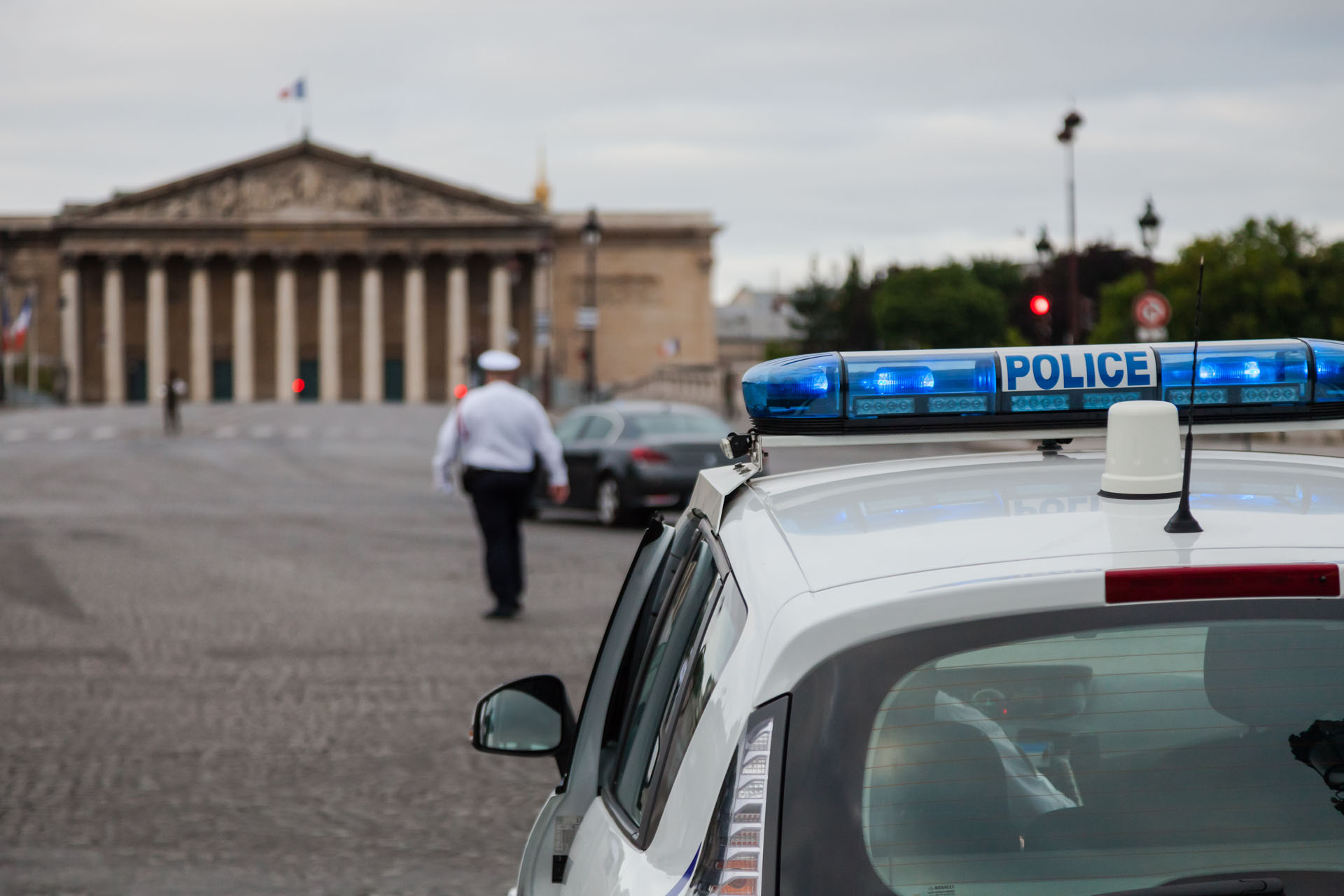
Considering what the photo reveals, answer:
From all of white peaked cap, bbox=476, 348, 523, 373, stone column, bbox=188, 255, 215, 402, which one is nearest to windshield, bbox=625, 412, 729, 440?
white peaked cap, bbox=476, 348, 523, 373

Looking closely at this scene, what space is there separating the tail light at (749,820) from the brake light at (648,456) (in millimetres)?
16915

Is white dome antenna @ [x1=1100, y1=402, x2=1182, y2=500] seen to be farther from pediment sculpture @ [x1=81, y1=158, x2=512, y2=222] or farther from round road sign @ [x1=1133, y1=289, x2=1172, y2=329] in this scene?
pediment sculpture @ [x1=81, y1=158, x2=512, y2=222]

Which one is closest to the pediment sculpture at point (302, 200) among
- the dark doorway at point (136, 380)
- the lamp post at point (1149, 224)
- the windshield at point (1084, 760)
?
the dark doorway at point (136, 380)

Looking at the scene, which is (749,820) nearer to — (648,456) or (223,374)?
(648,456)

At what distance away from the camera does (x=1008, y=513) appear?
6.69 feet

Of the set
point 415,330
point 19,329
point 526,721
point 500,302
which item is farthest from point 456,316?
point 526,721

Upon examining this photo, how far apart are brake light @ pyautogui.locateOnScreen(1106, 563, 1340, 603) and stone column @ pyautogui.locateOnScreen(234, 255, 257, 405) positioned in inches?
3727

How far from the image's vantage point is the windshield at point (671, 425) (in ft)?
63.1

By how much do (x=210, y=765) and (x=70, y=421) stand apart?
→ 50317mm

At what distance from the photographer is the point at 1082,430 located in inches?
98.5

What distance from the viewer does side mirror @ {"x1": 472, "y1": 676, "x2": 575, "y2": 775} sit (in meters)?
3.05

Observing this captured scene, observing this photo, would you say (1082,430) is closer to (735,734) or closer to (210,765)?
(735,734)

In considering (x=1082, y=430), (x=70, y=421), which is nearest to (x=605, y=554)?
(x=1082, y=430)

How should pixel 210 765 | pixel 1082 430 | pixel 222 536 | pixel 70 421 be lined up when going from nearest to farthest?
1. pixel 1082 430
2. pixel 210 765
3. pixel 222 536
4. pixel 70 421
